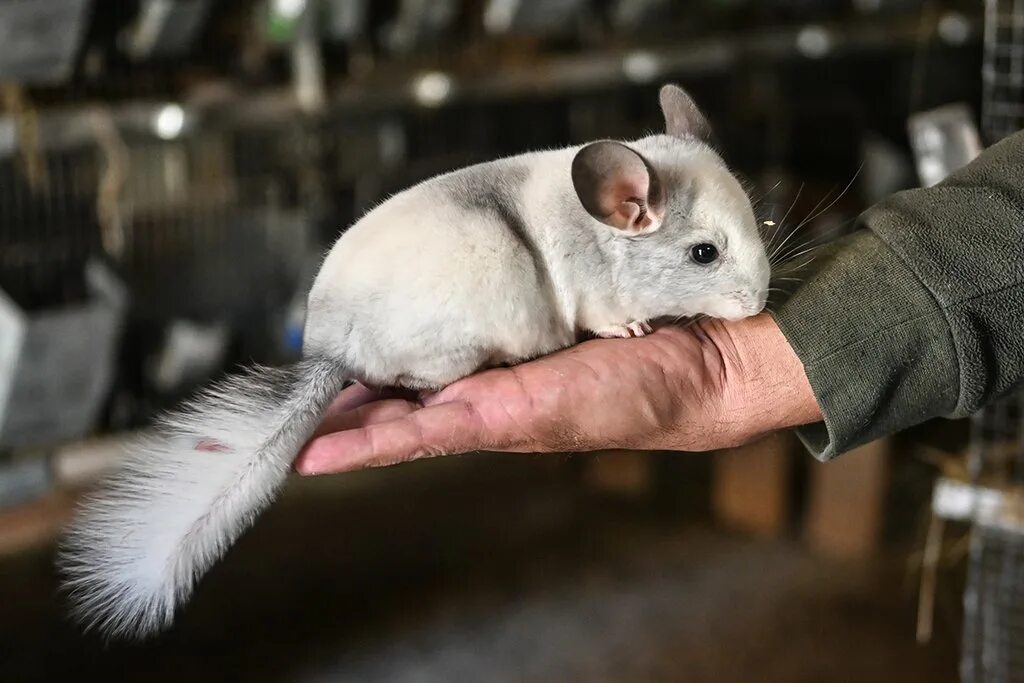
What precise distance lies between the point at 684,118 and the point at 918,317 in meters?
0.30

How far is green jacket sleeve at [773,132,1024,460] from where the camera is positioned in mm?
1029

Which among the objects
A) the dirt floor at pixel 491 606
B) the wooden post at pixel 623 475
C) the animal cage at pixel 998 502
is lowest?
the dirt floor at pixel 491 606

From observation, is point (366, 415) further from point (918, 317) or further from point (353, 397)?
point (918, 317)

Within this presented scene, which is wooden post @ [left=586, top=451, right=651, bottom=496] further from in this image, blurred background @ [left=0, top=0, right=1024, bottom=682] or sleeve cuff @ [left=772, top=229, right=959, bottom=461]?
sleeve cuff @ [left=772, top=229, right=959, bottom=461]

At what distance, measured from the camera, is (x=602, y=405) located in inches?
40.6

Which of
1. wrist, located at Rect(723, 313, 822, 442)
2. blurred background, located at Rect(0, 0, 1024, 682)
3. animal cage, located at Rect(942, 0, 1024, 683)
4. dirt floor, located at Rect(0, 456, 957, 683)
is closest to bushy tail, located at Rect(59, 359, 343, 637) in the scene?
wrist, located at Rect(723, 313, 822, 442)

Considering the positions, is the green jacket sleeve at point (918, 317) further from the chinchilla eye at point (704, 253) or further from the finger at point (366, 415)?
the finger at point (366, 415)

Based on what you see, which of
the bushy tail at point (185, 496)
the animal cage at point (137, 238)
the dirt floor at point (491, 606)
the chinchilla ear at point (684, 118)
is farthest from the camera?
the dirt floor at point (491, 606)

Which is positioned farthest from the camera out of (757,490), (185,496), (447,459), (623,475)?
(447,459)

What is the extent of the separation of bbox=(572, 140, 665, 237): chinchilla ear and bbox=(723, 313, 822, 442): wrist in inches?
6.3

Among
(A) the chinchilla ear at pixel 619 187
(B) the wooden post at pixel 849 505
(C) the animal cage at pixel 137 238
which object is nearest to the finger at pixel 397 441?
(A) the chinchilla ear at pixel 619 187

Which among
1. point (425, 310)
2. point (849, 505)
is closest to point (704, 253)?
point (425, 310)

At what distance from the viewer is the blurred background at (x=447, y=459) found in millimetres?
1931

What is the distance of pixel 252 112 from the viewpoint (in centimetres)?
216
